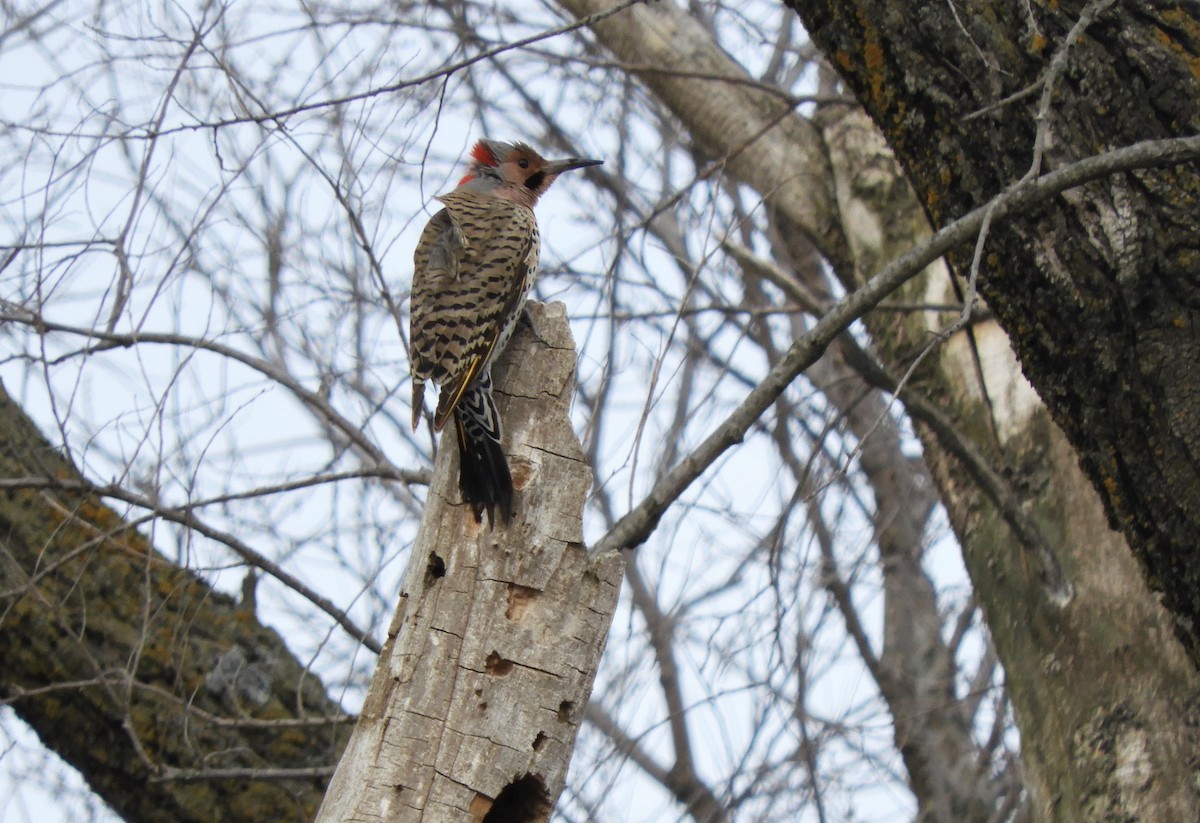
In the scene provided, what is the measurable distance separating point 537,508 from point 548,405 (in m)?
0.38

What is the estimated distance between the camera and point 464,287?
3826 millimetres

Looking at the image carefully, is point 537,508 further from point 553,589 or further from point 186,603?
point 186,603

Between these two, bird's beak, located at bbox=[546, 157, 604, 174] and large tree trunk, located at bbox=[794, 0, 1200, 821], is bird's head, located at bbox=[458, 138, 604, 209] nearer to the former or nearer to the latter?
bird's beak, located at bbox=[546, 157, 604, 174]

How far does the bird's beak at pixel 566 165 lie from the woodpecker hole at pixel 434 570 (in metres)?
2.36

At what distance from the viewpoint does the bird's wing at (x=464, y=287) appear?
3.47 m

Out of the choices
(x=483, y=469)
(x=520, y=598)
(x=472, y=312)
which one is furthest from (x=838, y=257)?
(x=520, y=598)

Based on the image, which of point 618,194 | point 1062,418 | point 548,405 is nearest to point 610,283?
point 548,405

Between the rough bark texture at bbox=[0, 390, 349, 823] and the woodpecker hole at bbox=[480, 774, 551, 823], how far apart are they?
3.92ft

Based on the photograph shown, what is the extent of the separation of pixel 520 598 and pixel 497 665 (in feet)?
0.50

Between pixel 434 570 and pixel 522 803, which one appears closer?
pixel 522 803

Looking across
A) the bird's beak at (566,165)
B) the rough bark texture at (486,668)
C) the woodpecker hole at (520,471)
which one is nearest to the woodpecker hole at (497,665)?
the rough bark texture at (486,668)

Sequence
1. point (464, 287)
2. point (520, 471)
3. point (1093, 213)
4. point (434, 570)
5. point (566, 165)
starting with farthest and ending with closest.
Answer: point (566, 165)
point (464, 287)
point (520, 471)
point (434, 570)
point (1093, 213)

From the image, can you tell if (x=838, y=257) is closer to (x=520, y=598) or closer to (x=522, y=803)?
(x=520, y=598)

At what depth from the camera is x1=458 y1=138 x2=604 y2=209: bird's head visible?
16.8ft
